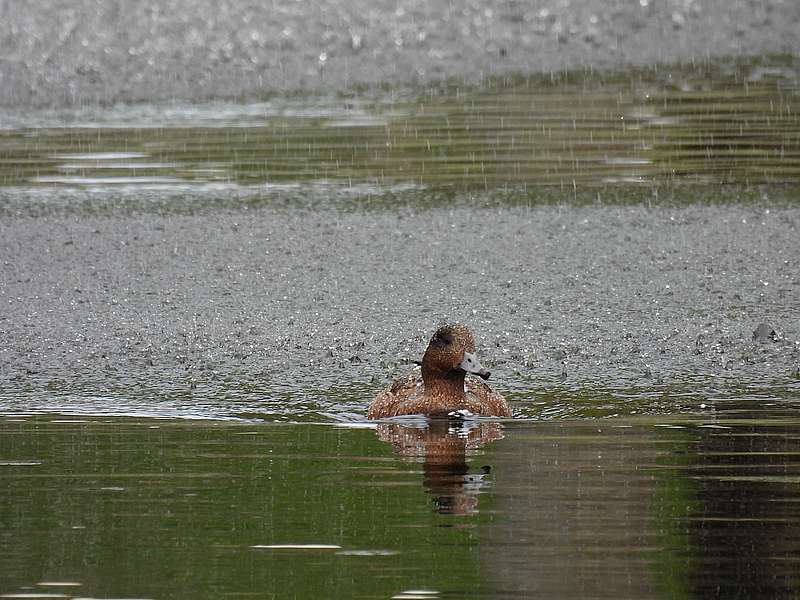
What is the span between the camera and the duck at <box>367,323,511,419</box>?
27.3 ft

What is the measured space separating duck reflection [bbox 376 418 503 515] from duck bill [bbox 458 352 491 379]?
0.24m

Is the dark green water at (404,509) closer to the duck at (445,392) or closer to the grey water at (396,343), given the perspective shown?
the grey water at (396,343)

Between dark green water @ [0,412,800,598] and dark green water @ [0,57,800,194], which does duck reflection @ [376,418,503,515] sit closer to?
dark green water @ [0,412,800,598]

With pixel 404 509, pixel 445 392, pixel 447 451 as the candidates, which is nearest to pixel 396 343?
pixel 445 392

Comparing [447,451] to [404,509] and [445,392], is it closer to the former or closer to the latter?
[445,392]

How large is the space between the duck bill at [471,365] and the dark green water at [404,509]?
244 mm

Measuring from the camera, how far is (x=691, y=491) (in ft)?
20.9

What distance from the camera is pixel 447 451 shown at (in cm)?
749

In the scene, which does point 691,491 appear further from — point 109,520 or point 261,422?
point 261,422

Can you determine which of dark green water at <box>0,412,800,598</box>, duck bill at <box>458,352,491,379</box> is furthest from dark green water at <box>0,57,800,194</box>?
dark green water at <box>0,412,800,598</box>

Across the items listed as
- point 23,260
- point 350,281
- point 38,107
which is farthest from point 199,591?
point 38,107

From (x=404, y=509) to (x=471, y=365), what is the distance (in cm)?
219

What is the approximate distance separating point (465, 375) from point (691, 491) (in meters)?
2.32

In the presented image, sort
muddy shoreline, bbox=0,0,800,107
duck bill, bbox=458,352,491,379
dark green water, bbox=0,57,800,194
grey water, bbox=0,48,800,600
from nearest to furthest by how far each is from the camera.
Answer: grey water, bbox=0,48,800,600 → duck bill, bbox=458,352,491,379 → dark green water, bbox=0,57,800,194 → muddy shoreline, bbox=0,0,800,107
